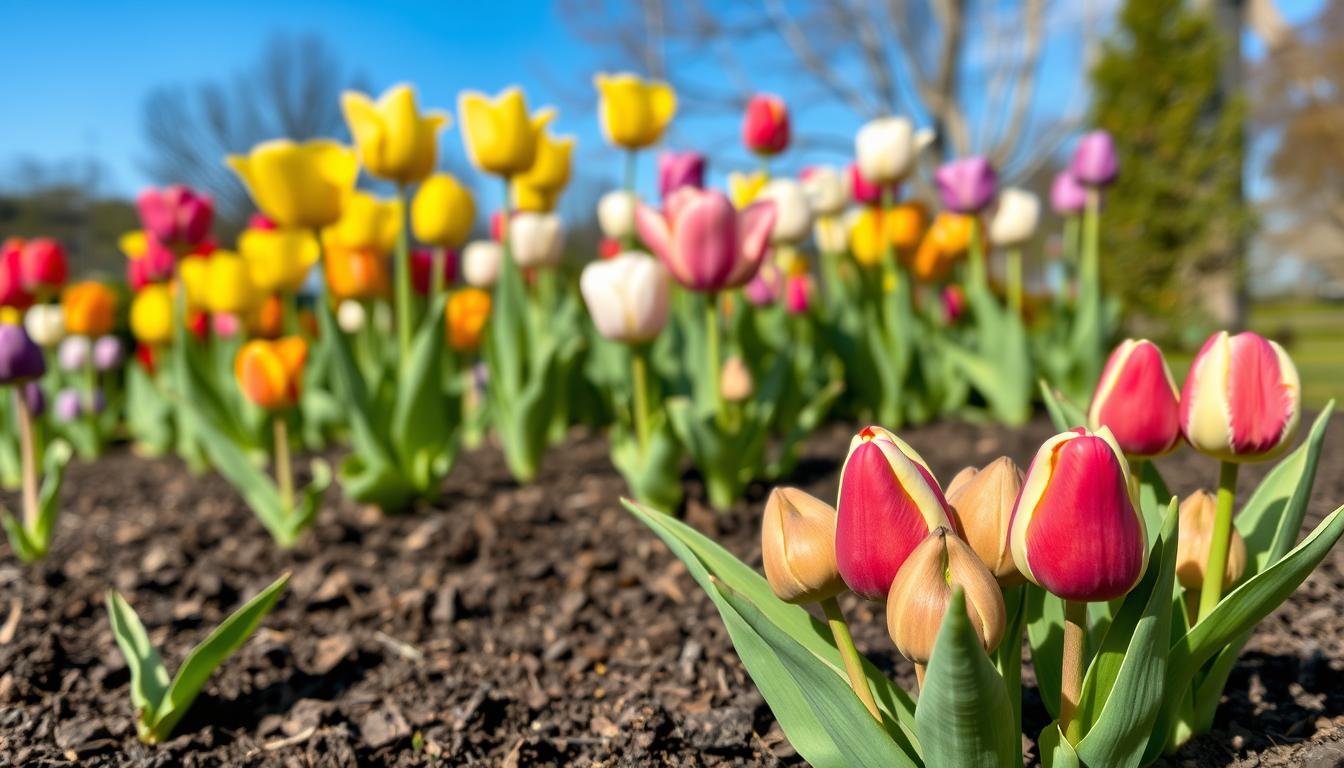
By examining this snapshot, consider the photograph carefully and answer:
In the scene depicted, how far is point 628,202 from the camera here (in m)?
3.13

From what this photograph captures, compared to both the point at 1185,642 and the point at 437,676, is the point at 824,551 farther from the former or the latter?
the point at 437,676

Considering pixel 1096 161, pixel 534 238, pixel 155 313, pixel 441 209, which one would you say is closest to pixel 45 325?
pixel 155 313

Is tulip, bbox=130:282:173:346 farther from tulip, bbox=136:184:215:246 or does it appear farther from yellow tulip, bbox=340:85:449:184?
yellow tulip, bbox=340:85:449:184

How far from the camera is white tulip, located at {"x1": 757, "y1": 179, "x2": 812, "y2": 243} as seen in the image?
2.86 metres

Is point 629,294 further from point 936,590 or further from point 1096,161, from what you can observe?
point 1096,161

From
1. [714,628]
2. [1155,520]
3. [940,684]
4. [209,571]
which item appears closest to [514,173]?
[209,571]

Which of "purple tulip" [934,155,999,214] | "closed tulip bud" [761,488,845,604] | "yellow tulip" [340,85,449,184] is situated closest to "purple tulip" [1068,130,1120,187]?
"purple tulip" [934,155,999,214]

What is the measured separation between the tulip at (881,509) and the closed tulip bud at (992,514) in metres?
0.05

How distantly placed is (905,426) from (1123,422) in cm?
275

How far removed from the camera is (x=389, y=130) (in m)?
2.29

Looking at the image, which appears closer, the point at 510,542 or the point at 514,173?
the point at 510,542

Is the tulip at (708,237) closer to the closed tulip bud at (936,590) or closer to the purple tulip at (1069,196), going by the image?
the closed tulip bud at (936,590)

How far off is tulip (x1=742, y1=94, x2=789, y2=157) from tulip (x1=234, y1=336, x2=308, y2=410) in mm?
1466

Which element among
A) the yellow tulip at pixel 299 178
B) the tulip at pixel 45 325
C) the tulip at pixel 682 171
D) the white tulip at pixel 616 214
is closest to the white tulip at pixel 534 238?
the white tulip at pixel 616 214
